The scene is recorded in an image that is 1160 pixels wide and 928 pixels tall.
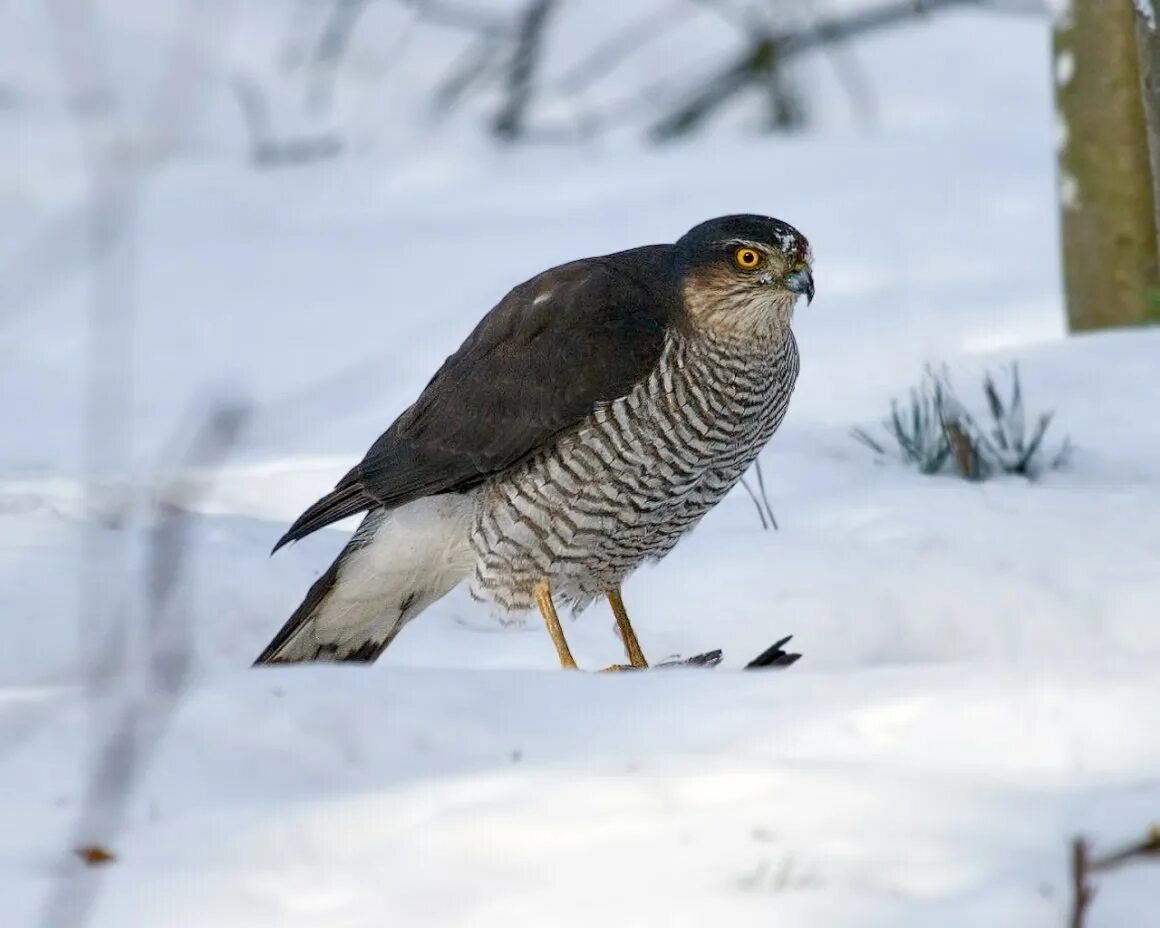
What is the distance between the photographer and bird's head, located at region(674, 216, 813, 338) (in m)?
4.36

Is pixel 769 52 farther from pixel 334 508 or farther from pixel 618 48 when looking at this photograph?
pixel 334 508

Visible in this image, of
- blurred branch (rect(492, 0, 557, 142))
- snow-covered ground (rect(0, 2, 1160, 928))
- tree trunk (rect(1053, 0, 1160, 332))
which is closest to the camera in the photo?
snow-covered ground (rect(0, 2, 1160, 928))

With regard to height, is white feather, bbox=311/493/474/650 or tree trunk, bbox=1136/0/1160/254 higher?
tree trunk, bbox=1136/0/1160/254

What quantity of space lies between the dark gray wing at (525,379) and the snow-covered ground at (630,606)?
494 mm

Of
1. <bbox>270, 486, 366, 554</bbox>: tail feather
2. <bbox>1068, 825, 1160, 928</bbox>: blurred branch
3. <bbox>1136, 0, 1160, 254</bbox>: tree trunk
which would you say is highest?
<bbox>1136, 0, 1160, 254</bbox>: tree trunk

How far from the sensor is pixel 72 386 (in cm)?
761

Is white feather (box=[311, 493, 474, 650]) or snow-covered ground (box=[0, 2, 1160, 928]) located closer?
snow-covered ground (box=[0, 2, 1160, 928])

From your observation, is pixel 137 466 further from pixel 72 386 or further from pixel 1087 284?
pixel 1087 284

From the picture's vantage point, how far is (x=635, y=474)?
423 centimetres

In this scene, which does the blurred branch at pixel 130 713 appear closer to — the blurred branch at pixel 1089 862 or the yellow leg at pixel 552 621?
the blurred branch at pixel 1089 862

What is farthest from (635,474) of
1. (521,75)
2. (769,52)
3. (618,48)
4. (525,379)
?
(618,48)

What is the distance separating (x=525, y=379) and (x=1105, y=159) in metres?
2.75

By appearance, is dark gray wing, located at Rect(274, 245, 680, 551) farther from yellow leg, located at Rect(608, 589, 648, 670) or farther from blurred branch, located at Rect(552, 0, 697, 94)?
blurred branch, located at Rect(552, 0, 697, 94)

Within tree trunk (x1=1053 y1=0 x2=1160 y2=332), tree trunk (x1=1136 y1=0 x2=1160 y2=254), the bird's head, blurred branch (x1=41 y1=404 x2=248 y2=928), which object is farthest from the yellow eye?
tree trunk (x1=1053 y1=0 x2=1160 y2=332)
